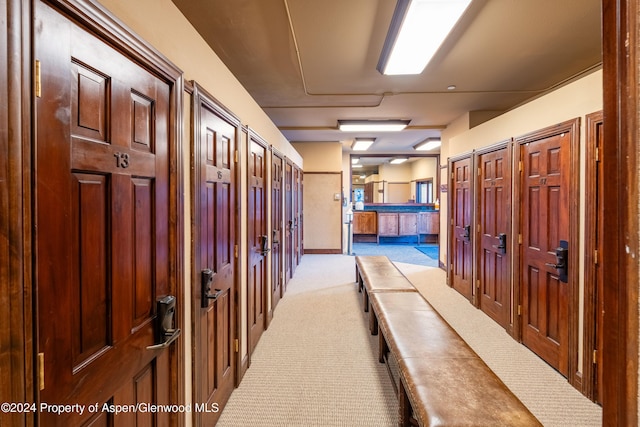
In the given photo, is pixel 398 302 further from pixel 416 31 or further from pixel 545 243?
pixel 416 31

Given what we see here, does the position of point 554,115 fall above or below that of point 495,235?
above

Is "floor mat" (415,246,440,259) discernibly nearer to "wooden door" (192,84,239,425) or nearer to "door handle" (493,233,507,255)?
"door handle" (493,233,507,255)

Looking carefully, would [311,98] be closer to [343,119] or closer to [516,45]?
[343,119]

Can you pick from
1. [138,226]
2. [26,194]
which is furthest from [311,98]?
[26,194]

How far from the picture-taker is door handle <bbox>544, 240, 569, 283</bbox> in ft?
8.09

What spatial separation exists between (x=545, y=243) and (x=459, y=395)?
1.95 meters

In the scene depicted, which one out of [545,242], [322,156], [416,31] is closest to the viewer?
[416,31]

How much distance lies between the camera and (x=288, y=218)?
16.6 ft

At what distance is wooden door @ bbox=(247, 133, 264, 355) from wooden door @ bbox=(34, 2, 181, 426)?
1343 millimetres

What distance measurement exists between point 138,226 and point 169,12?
0.98 m

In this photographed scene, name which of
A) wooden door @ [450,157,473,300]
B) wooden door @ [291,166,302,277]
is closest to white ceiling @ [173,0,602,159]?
wooden door @ [450,157,473,300]

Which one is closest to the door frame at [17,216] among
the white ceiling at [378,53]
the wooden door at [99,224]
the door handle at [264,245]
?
the wooden door at [99,224]

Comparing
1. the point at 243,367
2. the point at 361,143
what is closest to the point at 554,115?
the point at 243,367

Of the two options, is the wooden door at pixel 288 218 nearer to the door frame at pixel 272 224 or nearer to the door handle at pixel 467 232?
the door frame at pixel 272 224
